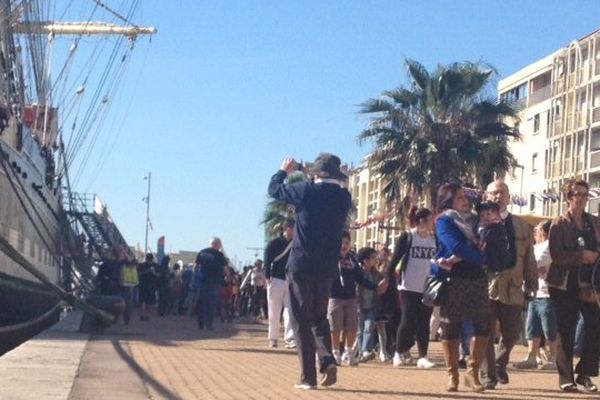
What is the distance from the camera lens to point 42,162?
3634 centimetres

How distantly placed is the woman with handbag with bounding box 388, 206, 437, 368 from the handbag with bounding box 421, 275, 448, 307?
324 centimetres

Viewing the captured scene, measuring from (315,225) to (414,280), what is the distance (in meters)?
4.07

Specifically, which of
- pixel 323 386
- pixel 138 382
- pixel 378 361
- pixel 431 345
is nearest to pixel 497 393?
pixel 323 386

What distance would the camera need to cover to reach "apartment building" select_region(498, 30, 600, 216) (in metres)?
68.8

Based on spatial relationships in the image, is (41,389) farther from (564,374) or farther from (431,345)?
(431,345)

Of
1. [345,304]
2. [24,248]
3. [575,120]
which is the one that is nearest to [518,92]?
[575,120]

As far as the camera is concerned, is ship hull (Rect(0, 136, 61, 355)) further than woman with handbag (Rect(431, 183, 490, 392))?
Yes

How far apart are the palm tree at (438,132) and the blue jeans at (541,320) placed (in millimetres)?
22423

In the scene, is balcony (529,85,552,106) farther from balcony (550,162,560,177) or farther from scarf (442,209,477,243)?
scarf (442,209,477,243)

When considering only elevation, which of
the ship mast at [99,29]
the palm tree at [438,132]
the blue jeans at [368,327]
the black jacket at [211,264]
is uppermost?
the ship mast at [99,29]

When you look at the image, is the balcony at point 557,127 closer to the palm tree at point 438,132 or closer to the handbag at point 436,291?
the palm tree at point 438,132

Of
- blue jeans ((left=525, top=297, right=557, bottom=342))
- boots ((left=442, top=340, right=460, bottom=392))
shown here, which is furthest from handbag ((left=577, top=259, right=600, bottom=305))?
blue jeans ((left=525, top=297, right=557, bottom=342))

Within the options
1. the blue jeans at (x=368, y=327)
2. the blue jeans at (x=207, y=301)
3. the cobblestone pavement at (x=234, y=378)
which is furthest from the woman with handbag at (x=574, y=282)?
the blue jeans at (x=207, y=301)

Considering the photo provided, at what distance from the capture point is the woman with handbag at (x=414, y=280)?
44.9 feet
